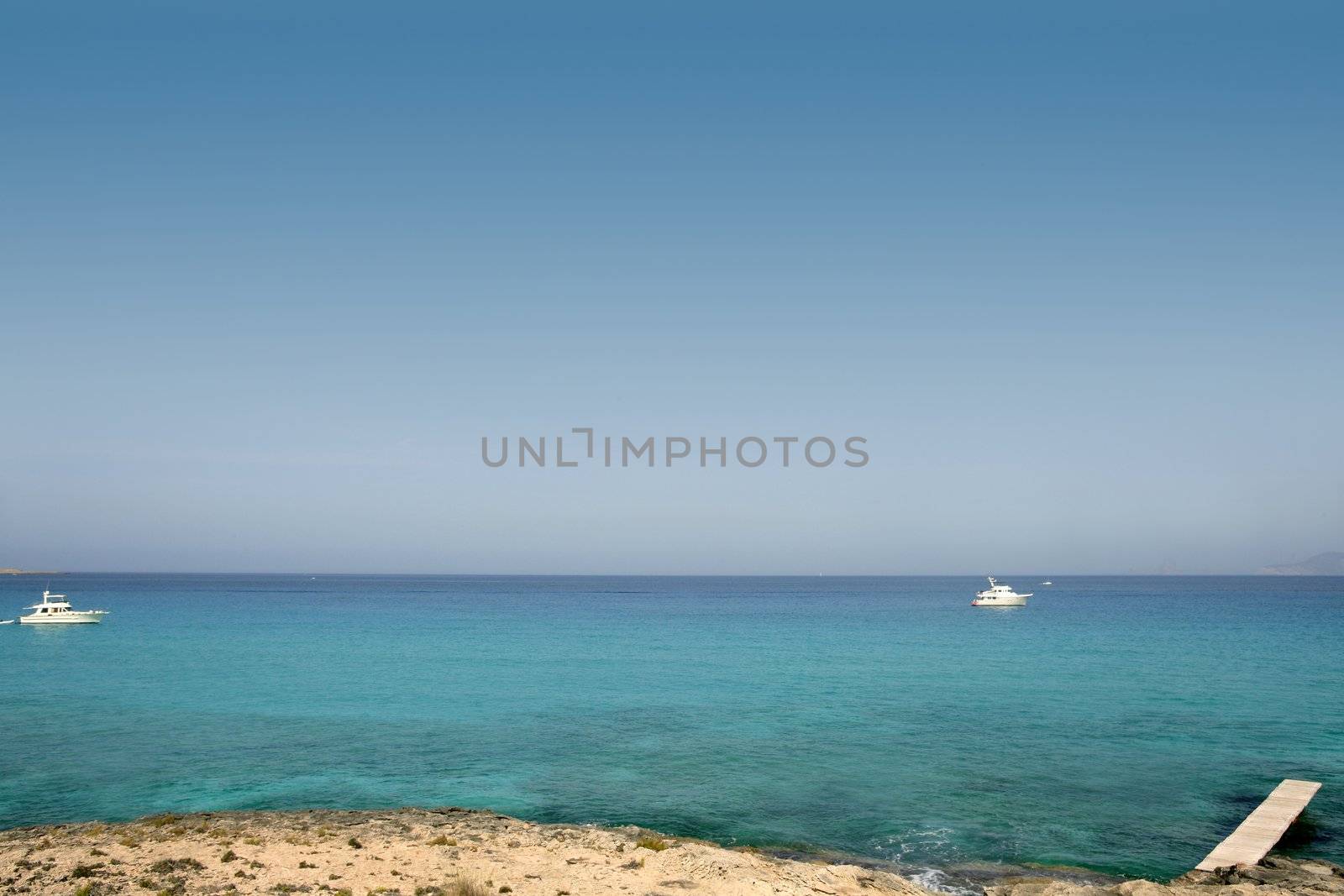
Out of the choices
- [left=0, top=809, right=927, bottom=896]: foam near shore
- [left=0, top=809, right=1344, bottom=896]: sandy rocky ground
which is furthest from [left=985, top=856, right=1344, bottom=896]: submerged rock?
[left=0, top=809, right=927, bottom=896]: foam near shore

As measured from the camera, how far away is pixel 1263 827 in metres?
19.9

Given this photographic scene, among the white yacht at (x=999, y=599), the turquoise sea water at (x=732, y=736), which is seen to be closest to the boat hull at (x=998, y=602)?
the white yacht at (x=999, y=599)

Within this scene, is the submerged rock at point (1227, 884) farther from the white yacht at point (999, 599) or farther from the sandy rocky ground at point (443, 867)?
the white yacht at point (999, 599)

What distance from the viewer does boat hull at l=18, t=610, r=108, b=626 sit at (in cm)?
8156

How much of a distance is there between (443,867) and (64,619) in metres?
84.3

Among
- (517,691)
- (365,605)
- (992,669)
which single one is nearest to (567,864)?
(517,691)

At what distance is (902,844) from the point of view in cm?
1977

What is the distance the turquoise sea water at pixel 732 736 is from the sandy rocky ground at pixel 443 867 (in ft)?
7.88

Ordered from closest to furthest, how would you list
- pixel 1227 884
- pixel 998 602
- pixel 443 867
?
pixel 443 867
pixel 1227 884
pixel 998 602

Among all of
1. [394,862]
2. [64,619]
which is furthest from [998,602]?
[394,862]

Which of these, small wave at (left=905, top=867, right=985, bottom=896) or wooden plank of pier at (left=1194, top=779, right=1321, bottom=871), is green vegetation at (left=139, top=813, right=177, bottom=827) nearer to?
small wave at (left=905, top=867, right=985, bottom=896)

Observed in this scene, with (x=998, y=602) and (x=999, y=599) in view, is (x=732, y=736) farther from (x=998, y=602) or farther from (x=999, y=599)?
(x=999, y=599)

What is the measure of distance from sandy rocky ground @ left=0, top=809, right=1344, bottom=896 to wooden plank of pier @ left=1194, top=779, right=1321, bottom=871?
0.40m

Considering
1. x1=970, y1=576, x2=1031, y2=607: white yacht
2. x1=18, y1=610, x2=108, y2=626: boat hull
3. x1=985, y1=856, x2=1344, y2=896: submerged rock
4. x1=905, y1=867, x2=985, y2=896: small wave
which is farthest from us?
x1=970, y1=576, x2=1031, y2=607: white yacht
